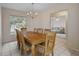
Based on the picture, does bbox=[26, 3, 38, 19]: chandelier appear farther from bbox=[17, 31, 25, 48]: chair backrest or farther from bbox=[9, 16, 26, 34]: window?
bbox=[17, 31, 25, 48]: chair backrest

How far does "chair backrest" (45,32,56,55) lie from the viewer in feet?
5.43

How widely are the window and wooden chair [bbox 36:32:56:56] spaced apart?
498mm

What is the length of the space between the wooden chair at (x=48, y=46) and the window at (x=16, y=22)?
50cm

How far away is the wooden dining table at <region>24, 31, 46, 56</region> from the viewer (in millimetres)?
1611

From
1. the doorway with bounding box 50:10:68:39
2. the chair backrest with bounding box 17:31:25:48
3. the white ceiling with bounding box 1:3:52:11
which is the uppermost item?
the white ceiling with bounding box 1:3:52:11

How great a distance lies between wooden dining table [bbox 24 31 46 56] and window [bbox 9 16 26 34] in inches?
7.7

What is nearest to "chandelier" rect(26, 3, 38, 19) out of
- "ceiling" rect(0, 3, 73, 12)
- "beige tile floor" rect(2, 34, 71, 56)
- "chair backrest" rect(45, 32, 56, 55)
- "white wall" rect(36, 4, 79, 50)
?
"ceiling" rect(0, 3, 73, 12)

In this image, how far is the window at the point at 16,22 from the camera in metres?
1.63

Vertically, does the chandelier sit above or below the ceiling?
below

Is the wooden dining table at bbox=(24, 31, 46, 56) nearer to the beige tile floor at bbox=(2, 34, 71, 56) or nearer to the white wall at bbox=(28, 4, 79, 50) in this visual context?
the white wall at bbox=(28, 4, 79, 50)

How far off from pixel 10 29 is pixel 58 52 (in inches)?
38.7

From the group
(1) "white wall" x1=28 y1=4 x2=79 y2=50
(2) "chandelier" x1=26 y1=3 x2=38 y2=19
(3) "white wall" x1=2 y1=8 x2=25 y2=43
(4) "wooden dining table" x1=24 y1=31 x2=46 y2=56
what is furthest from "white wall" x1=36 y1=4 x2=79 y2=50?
(3) "white wall" x1=2 y1=8 x2=25 y2=43

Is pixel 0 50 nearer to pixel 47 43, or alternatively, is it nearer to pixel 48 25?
pixel 47 43

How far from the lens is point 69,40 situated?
166 cm
